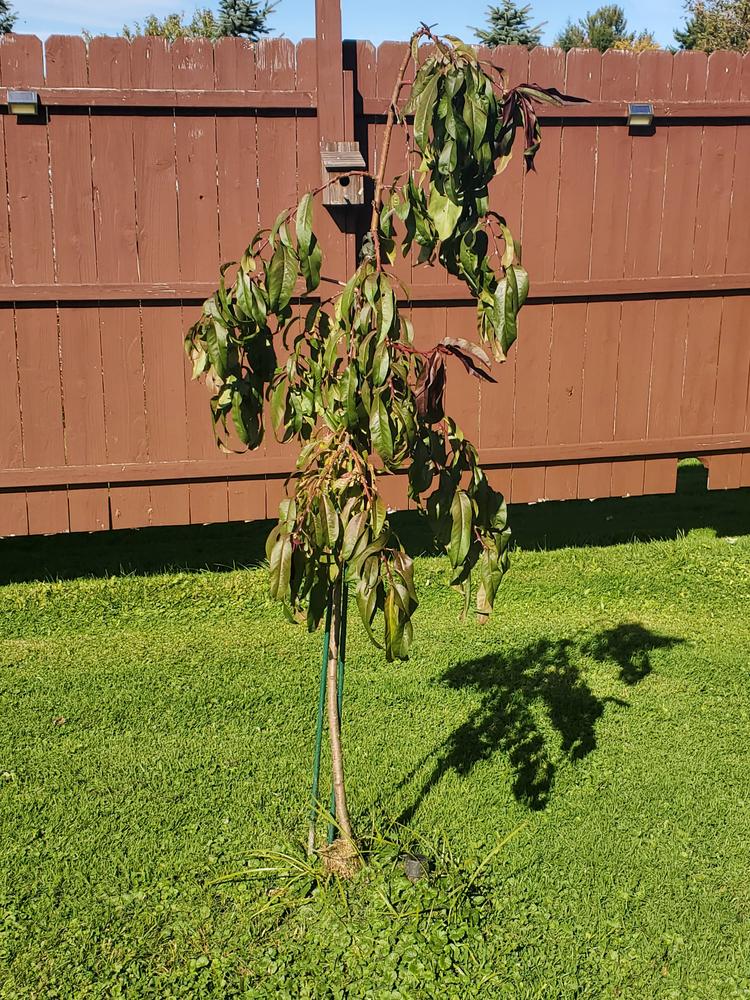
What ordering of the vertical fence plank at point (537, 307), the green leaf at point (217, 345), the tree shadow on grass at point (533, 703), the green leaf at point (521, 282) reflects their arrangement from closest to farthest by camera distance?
the green leaf at point (521, 282) < the green leaf at point (217, 345) < the tree shadow on grass at point (533, 703) < the vertical fence plank at point (537, 307)

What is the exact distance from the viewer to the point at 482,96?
2.29 metres

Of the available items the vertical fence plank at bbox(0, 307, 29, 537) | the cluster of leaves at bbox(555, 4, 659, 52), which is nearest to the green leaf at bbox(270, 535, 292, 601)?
the vertical fence plank at bbox(0, 307, 29, 537)

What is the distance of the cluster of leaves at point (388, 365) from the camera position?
2.31 m

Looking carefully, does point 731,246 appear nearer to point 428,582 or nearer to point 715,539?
point 715,539

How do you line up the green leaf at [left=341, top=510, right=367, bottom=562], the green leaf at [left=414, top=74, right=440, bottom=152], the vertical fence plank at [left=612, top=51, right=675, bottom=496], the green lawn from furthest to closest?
the vertical fence plank at [left=612, top=51, right=675, bottom=496], the green lawn, the green leaf at [left=341, top=510, right=367, bottom=562], the green leaf at [left=414, top=74, right=440, bottom=152]

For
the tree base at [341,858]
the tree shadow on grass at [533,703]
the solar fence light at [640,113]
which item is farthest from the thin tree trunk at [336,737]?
the solar fence light at [640,113]

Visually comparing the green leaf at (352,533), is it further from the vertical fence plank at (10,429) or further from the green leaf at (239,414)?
the vertical fence plank at (10,429)

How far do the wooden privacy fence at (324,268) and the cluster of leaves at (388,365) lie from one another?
8.30ft

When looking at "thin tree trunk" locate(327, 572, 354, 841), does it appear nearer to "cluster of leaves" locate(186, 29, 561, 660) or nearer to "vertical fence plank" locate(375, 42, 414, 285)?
"cluster of leaves" locate(186, 29, 561, 660)

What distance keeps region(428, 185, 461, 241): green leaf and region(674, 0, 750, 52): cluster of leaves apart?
1067 inches

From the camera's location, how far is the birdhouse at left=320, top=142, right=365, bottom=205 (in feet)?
16.5

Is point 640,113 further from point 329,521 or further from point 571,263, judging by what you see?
point 329,521

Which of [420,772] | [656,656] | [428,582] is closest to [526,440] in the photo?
[428,582]

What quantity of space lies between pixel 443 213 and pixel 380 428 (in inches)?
19.4
